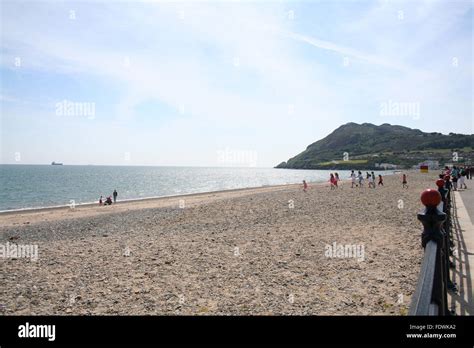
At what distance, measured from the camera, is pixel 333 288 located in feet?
27.5

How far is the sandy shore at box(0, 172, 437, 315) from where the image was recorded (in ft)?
25.2

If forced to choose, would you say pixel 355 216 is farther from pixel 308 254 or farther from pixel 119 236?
pixel 119 236

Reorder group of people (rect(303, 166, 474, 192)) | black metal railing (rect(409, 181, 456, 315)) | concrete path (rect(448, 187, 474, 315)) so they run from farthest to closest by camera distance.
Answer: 1. group of people (rect(303, 166, 474, 192))
2. concrete path (rect(448, 187, 474, 315))
3. black metal railing (rect(409, 181, 456, 315))

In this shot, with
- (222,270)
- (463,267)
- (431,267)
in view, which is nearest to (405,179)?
(463,267)

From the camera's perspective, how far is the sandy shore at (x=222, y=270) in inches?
302

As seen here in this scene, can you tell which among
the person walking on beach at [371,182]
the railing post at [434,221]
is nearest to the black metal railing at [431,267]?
the railing post at [434,221]

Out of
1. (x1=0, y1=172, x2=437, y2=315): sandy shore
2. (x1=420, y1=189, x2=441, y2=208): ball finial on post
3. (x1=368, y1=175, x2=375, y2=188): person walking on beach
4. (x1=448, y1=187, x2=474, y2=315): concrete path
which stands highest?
(x1=420, y1=189, x2=441, y2=208): ball finial on post

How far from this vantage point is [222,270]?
10.2 meters

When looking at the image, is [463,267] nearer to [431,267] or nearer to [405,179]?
[431,267]

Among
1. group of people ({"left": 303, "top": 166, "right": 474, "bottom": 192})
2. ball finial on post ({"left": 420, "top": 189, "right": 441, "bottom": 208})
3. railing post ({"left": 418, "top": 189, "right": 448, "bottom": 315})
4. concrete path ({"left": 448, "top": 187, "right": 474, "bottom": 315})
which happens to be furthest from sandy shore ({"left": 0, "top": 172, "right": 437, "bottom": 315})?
group of people ({"left": 303, "top": 166, "right": 474, "bottom": 192})

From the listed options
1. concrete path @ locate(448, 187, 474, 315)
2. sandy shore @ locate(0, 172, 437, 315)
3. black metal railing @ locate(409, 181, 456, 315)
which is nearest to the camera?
black metal railing @ locate(409, 181, 456, 315)

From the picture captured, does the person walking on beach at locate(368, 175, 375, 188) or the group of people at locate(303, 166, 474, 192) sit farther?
the person walking on beach at locate(368, 175, 375, 188)

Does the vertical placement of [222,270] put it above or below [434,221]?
below

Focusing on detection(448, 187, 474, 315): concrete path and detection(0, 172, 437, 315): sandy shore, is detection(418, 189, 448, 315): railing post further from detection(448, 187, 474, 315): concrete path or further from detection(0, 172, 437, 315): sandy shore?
detection(0, 172, 437, 315): sandy shore
